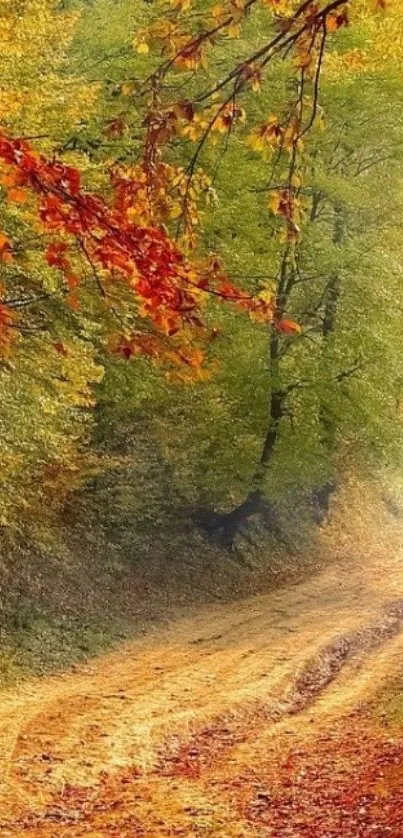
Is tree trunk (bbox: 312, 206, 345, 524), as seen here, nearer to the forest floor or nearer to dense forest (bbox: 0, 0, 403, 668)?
dense forest (bbox: 0, 0, 403, 668)

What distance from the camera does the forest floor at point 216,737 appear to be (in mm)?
7340

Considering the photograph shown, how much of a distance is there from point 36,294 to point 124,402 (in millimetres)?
4854

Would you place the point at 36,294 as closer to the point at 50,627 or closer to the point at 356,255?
the point at 50,627

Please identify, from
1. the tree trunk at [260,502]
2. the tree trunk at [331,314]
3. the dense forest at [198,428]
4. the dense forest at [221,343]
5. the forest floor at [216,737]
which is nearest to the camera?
the dense forest at [198,428]

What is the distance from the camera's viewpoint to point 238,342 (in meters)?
16.8

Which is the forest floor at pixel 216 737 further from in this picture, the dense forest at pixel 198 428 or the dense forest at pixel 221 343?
the dense forest at pixel 221 343

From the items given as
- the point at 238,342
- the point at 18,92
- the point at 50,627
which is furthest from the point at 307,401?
the point at 18,92

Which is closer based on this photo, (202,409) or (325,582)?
(202,409)

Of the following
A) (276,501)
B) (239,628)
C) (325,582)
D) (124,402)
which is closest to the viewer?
(239,628)

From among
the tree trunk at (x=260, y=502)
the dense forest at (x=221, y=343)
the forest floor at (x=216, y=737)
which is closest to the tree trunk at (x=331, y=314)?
the dense forest at (x=221, y=343)

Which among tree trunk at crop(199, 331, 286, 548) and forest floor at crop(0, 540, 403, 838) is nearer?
forest floor at crop(0, 540, 403, 838)

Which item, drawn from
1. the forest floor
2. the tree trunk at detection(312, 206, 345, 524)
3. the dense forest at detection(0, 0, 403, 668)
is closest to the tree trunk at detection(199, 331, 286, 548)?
the dense forest at detection(0, 0, 403, 668)

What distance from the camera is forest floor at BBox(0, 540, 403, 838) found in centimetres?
734

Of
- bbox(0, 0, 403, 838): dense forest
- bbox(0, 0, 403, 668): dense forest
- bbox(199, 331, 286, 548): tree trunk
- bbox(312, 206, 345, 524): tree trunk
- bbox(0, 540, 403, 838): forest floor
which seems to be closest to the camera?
bbox(0, 0, 403, 838): dense forest
